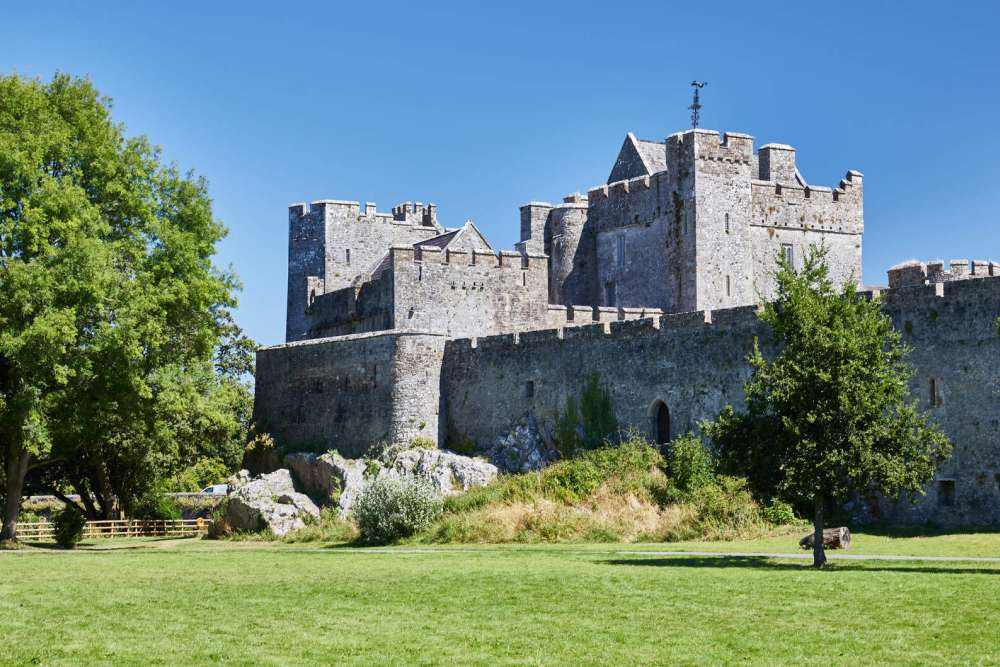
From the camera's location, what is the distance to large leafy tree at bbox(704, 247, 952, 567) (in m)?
27.3

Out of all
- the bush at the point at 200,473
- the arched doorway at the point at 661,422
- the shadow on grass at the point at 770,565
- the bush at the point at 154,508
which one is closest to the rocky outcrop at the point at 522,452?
the arched doorway at the point at 661,422

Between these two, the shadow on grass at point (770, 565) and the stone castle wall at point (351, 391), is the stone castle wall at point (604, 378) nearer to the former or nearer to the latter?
the stone castle wall at point (351, 391)

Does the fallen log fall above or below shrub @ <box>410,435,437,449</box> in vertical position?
below

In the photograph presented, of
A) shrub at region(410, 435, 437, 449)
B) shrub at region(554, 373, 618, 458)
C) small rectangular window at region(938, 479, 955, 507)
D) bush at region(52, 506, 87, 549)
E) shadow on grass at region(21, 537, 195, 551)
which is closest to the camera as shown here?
small rectangular window at region(938, 479, 955, 507)

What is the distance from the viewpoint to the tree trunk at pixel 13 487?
38719 mm

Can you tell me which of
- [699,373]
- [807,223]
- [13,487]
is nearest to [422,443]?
[699,373]

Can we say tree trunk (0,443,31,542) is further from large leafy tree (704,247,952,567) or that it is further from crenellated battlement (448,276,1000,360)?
large leafy tree (704,247,952,567)

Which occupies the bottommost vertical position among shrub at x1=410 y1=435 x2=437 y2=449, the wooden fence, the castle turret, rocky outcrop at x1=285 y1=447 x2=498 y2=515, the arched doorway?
the wooden fence

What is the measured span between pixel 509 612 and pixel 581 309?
2887 centimetres

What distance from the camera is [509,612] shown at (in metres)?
21.0

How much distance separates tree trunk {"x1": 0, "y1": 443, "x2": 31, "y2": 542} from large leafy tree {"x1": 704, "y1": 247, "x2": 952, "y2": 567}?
1941 centimetres

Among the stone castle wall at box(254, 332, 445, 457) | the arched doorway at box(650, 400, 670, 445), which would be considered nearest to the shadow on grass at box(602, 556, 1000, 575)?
the arched doorway at box(650, 400, 670, 445)

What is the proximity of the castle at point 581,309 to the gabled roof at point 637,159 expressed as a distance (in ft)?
0.25

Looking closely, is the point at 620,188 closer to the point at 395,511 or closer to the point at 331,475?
the point at 331,475
